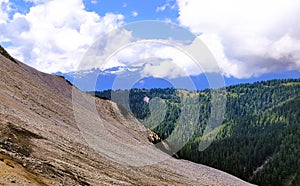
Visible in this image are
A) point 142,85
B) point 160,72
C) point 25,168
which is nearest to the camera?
point 25,168

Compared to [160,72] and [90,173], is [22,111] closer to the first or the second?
[90,173]

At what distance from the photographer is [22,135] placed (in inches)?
1421

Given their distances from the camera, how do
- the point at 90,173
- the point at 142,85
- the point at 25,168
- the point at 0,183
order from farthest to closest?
the point at 142,85, the point at 90,173, the point at 25,168, the point at 0,183

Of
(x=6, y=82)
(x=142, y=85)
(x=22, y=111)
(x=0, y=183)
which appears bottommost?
(x=0, y=183)

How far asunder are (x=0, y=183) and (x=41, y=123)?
24.4 metres

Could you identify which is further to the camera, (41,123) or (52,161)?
(41,123)

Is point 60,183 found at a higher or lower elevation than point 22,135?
lower

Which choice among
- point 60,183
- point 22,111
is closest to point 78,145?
point 22,111

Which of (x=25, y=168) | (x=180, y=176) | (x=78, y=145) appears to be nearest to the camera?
(x=25, y=168)

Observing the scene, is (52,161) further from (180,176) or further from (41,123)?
(180,176)

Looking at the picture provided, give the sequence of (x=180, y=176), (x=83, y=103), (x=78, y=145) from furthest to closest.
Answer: (x=83, y=103), (x=180, y=176), (x=78, y=145)

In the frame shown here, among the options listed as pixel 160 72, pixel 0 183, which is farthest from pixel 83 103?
pixel 0 183

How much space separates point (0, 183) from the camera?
22.4 m

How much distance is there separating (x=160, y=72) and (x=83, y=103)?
95.9 feet
